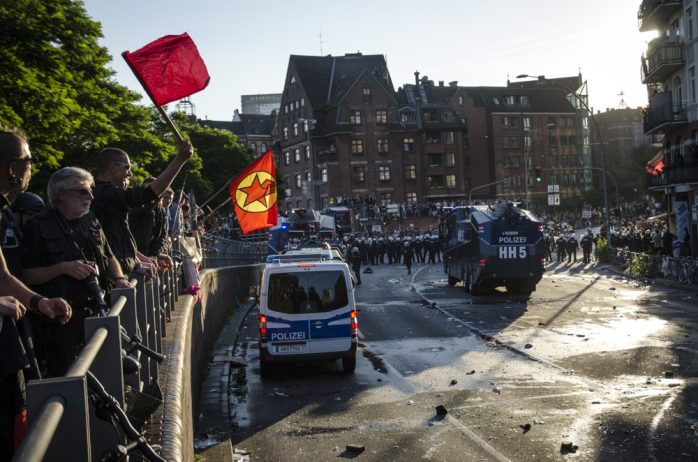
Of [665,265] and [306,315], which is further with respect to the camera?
[665,265]

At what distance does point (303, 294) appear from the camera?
14648mm

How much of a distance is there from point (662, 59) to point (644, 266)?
12302mm

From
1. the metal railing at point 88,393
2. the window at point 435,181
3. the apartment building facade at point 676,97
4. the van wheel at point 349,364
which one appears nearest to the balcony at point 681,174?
the apartment building facade at point 676,97

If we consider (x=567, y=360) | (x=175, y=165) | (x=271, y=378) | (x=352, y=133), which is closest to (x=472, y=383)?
(x=567, y=360)

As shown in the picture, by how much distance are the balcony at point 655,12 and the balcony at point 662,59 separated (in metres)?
1.04

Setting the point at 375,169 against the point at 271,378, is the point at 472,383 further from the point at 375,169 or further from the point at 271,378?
the point at 375,169

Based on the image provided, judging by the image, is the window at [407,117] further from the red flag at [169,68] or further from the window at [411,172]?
the red flag at [169,68]

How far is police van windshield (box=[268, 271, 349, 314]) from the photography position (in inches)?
576

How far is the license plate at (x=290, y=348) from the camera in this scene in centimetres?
1450

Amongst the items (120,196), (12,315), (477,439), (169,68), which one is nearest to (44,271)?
(12,315)

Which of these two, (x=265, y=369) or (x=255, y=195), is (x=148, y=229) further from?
(x=255, y=195)

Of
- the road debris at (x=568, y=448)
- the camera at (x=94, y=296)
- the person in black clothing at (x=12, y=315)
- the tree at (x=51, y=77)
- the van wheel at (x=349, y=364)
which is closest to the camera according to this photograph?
the person in black clothing at (x=12, y=315)

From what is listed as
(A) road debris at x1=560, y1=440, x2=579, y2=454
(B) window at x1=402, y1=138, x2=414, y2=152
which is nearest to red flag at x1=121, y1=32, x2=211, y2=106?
(A) road debris at x1=560, y1=440, x2=579, y2=454

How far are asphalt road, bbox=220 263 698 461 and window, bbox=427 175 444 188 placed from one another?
238ft
